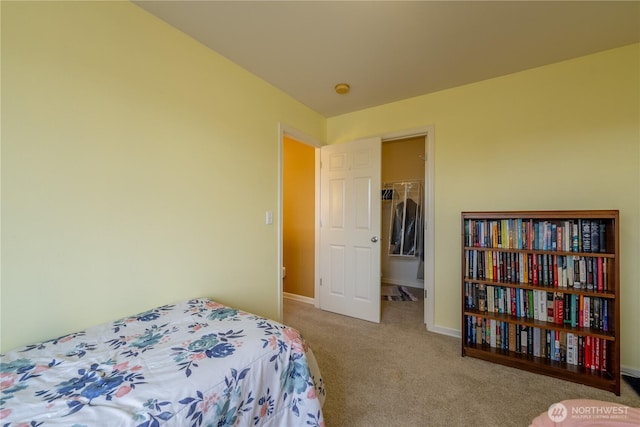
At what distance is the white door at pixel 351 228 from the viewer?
9.07ft

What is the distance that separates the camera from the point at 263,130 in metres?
2.29

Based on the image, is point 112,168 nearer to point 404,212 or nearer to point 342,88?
point 342,88

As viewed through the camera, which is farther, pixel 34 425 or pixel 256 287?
pixel 256 287

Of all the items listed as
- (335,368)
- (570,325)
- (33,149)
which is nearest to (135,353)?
(33,149)

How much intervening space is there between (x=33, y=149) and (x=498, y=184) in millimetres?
3056

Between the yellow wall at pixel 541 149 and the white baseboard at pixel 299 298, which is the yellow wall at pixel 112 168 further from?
the yellow wall at pixel 541 149

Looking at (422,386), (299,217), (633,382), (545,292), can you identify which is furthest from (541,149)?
(299,217)

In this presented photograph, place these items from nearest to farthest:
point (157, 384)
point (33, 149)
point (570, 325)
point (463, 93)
Answer: point (157, 384)
point (33, 149)
point (570, 325)
point (463, 93)

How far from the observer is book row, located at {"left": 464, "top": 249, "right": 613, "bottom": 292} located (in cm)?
175

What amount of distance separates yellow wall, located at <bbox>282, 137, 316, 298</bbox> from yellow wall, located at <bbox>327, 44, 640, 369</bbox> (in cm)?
127

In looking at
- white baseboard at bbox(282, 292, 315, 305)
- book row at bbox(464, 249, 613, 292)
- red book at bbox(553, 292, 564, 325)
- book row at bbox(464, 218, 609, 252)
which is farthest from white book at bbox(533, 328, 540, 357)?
white baseboard at bbox(282, 292, 315, 305)

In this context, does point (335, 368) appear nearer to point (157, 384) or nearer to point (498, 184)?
point (157, 384)

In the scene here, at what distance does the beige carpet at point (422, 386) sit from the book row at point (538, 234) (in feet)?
3.02

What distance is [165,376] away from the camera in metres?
0.86
